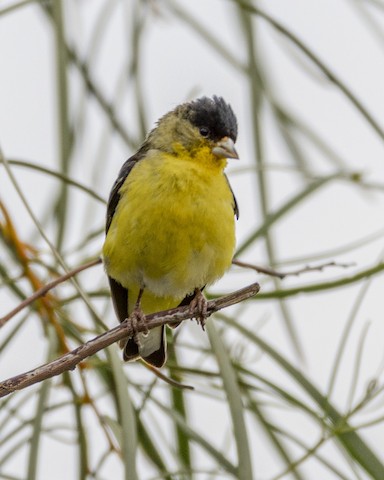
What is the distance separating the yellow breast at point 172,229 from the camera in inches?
103

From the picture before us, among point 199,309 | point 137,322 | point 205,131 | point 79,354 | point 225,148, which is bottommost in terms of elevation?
point 79,354

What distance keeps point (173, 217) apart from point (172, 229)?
0.03 meters

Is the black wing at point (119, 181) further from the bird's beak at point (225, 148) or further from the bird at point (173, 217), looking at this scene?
the bird's beak at point (225, 148)

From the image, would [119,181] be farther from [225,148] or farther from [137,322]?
[137,322]

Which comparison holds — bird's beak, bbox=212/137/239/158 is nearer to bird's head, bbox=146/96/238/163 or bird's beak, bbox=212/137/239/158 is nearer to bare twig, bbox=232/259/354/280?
bird's head, bbox=146/96/238/163

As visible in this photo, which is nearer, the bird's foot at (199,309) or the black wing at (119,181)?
the bird's foot at (199,309)

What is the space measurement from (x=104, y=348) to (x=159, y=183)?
847 millimetres

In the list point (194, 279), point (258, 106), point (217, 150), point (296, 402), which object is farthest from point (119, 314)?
point (296, 402)

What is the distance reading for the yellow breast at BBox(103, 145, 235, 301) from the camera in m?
2.62

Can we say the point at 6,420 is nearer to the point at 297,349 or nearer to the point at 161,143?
the point at 297,349

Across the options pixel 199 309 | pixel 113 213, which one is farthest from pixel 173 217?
pixel 199 309

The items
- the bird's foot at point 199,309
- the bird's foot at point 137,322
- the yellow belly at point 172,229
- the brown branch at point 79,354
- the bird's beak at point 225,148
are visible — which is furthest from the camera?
the bird's beak at point 225,148

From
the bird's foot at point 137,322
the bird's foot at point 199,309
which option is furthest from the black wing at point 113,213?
the bird's foot at point 199,309

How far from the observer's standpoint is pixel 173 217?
8.58ft
